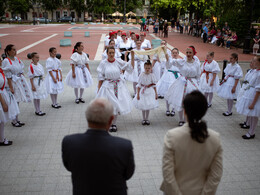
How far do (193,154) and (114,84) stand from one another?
4094 mm

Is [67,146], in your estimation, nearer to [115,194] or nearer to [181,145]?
[115,194]

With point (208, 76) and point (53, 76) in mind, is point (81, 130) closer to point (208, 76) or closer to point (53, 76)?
point (53, 76)

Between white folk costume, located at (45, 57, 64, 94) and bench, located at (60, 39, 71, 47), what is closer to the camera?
→ white folk costume, located at (45, 57, 64, 94)

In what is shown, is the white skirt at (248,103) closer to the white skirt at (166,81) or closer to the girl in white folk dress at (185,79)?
the girl in white folk dress at (185,79)

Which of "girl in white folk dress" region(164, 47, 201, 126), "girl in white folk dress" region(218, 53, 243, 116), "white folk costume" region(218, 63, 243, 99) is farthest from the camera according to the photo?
"white folk costume" region(218, 63, 243, 99)

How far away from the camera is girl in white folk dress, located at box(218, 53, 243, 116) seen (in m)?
7.04

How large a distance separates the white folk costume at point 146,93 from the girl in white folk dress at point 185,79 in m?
0.50

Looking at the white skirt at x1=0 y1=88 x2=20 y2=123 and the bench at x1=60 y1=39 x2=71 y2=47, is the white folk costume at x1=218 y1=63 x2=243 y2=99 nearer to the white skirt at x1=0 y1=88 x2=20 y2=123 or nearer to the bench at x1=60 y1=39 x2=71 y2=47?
the white skirt at x1=0 y1=88 x2=20 y2=123

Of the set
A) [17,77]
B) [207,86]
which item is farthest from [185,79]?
[17,77]

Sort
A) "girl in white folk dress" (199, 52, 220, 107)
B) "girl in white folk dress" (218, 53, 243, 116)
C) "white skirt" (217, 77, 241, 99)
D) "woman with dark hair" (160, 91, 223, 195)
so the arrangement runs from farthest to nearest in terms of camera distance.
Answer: "girl in white folk dress" (199, 52, 220, 107)
"white skirt" (217, 77, 241, 99)
"girl in white folk dress" (218, 53, 243, 116)
"woman with dark hair" (160, 91, 223, 195)

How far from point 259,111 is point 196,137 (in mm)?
4132

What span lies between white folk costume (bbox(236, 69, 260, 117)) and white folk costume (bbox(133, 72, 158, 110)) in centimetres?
220

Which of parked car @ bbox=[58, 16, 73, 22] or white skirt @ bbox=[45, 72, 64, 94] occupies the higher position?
parked car @ bbox=[58, 16, 73, 22]

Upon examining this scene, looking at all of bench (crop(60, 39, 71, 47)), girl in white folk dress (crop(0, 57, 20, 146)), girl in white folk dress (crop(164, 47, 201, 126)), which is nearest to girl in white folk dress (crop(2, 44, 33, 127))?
girl in white folk dress (crop(0, 57, 20, 146))
